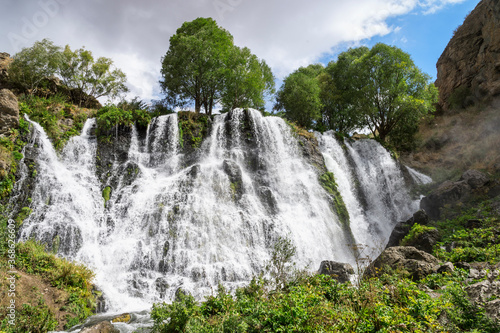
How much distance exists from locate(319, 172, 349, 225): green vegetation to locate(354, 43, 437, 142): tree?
10469 mm

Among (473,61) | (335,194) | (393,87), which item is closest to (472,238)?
(335,194)

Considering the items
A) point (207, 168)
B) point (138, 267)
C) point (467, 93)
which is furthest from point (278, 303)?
point (467, 93)

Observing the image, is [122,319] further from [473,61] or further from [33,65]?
[473,61]

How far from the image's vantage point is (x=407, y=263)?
24.2 ft

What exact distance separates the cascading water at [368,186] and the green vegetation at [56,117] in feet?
48.5

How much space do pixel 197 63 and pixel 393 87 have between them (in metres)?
15.1

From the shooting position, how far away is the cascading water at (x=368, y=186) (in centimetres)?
1614

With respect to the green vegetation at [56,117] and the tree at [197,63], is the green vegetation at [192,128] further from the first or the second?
the green vegetation at [56,117]

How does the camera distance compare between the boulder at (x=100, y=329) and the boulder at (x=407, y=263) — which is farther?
the boulder at (x=407, y=263)

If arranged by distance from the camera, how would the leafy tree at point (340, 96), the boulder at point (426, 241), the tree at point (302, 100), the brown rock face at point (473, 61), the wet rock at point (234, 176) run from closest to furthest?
the boulder at point (426, 241), the wet rock at point (234, 176), the brown rock face at point (473, 61), the tree at point (302, 100), the leafy tree at point (340, 96)

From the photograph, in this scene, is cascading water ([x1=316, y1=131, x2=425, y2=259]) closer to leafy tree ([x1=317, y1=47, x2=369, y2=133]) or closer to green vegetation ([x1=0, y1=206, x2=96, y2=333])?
leafy tree ([x1=317, y1=47, x2=369, y2=133])

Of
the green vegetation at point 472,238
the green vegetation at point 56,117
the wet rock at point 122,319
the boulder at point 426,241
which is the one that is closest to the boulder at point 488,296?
the green vegetation at point 472,238

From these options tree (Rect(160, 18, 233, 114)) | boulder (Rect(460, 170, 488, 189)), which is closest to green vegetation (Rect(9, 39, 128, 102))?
tree (Rect(160, 18, 233, 114))

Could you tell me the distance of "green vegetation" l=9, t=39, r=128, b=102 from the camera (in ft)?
60.0
